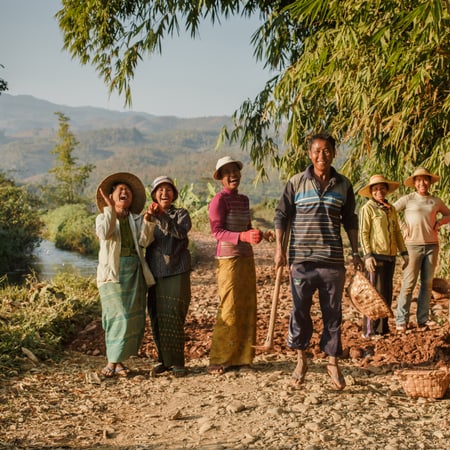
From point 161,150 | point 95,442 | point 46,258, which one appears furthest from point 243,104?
point 161,150

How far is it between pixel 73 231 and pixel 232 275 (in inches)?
623

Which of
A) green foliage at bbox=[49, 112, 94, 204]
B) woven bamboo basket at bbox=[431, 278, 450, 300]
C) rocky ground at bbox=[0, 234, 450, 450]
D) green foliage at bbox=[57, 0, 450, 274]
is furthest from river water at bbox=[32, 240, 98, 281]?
green foliage at bbox=[49, 112, 94, 204]

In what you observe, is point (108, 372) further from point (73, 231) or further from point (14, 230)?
point (73, 231)

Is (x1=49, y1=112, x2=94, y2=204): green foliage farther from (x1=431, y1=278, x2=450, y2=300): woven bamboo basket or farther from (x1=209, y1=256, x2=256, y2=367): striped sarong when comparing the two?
(x1=209, y1=256, x2=256, y2=367): striped sarong

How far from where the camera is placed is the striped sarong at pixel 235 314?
14.5 ft

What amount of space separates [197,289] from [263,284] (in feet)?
3.16

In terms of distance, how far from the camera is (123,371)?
456 cm

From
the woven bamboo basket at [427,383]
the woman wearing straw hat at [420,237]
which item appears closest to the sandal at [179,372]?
the woven bamboo basket at [427,383]

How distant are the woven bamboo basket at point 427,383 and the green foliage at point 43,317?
284cm

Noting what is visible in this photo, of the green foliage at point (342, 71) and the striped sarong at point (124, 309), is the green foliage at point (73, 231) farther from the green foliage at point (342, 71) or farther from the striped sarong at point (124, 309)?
the striped sarong at point (124, 309)

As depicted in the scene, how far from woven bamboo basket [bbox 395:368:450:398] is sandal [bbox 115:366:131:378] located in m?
1.92

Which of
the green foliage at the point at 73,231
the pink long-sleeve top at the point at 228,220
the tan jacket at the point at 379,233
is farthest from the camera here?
the green foliage at the point at 73,231

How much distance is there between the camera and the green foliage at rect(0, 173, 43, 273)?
13.9m

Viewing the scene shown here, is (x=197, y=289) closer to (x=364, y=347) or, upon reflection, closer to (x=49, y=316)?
(x=49, y=316)
